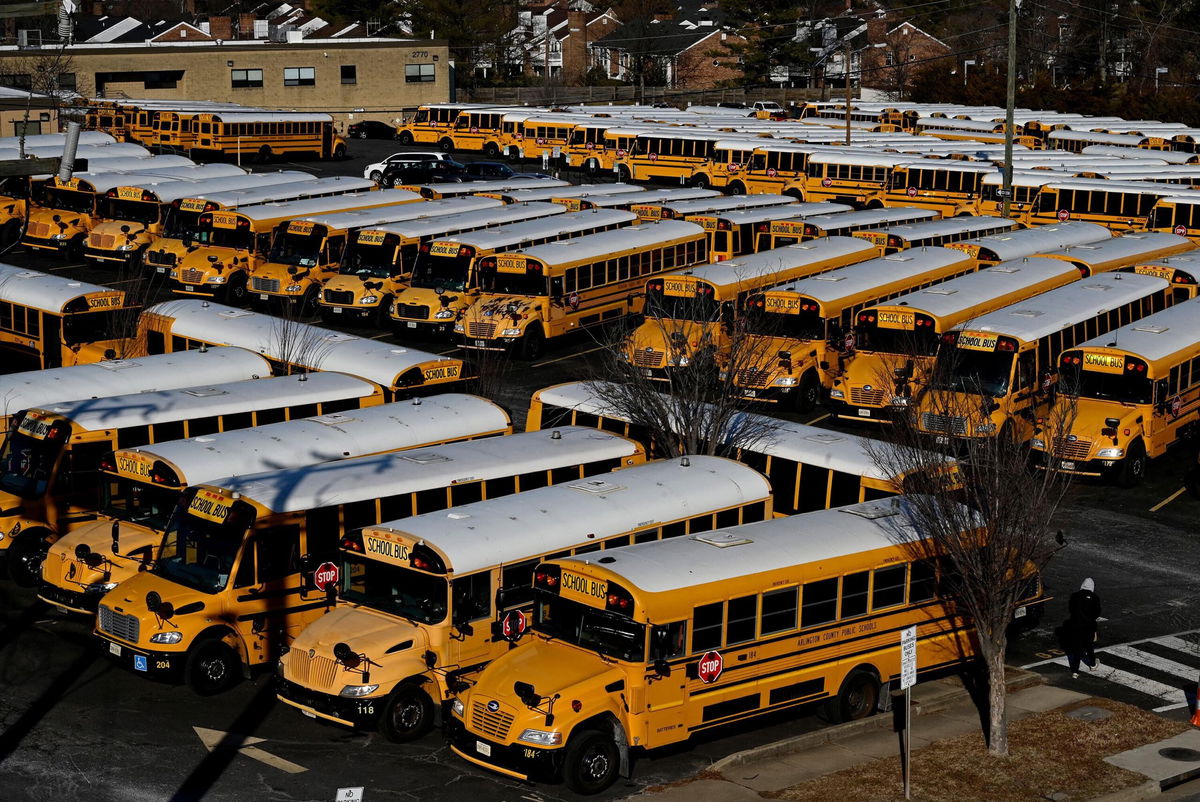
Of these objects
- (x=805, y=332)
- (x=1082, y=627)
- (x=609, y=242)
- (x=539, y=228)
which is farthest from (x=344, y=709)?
(x=539, y=228)

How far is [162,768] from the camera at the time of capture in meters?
16.2

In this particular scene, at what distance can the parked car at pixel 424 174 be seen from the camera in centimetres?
5447

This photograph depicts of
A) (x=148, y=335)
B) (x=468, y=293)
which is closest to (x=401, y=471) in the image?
(x=148, y=335)

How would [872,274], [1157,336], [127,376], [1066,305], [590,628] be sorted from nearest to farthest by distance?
[590,628], [127,376], [1157,336], [1066,305], [872,274]

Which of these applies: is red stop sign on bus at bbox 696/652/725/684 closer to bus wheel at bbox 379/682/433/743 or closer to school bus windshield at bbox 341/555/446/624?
school bus windshield at bbox 341/555/446/624

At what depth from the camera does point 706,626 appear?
1656cm

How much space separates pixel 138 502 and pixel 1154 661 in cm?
1330

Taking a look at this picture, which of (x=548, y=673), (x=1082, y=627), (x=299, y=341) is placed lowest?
(x=1082, y=627)

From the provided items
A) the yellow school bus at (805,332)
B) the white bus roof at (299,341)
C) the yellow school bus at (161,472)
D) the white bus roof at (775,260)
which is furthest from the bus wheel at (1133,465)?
the yellow school bus at (161,472)

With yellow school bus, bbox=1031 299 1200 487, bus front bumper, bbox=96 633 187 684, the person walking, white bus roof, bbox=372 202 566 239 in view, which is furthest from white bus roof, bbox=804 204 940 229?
bus front bumper, bbox=96 633 187 684

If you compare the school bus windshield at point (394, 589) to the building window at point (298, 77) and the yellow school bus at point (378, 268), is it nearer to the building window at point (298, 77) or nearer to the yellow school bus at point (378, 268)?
the yellow school bus at point (378, 268)

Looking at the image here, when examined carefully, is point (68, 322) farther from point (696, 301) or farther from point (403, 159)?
point (403, 159)

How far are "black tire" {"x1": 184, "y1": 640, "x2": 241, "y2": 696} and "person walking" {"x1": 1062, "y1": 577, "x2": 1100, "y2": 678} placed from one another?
401 inches

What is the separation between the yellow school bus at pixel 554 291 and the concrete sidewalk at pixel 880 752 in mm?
17296
